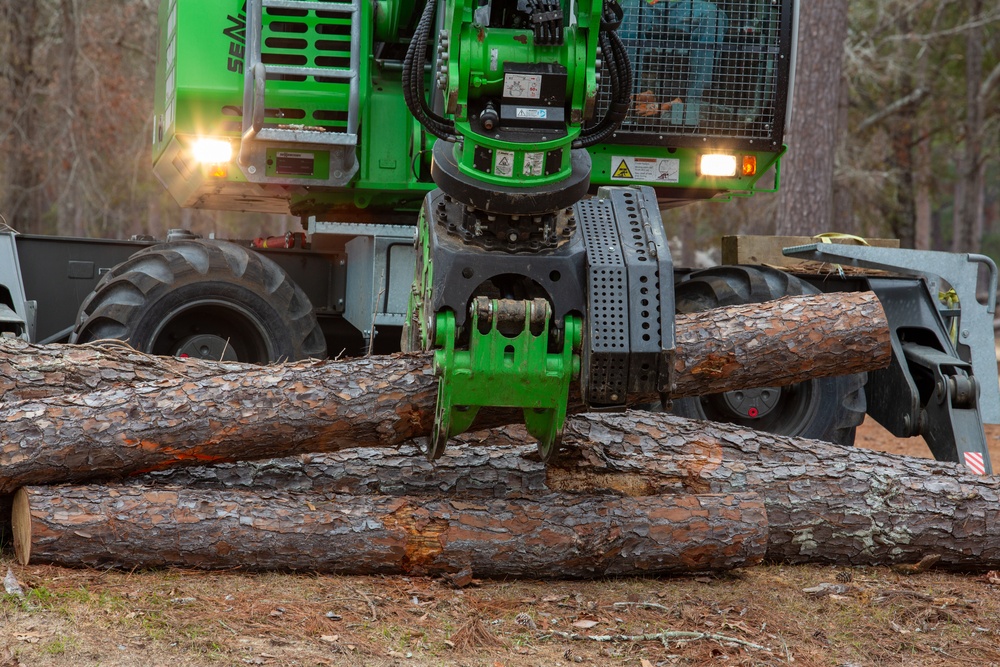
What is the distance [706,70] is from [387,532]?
3.77 metres

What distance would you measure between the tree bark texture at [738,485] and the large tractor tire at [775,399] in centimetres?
144

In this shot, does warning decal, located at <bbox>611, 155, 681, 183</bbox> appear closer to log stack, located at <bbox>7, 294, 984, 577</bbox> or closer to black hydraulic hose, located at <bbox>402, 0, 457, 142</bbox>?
log stack, located at <bbox>7, 294, 984, 577</bbox>

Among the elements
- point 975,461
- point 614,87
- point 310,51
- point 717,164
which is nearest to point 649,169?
point 717,164

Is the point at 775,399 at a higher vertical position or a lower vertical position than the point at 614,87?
lower

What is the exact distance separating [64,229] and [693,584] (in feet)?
69.0

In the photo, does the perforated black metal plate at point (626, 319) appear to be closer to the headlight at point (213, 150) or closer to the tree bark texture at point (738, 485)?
the tree bark texture at point (738, 485)

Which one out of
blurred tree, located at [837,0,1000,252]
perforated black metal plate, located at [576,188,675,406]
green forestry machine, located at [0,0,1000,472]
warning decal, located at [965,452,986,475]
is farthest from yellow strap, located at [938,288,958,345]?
blurred tree, located at [837,0,1000,252]

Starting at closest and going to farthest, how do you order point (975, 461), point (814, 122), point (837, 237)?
point (975, 461) → point (837, 237) → point (814, 122)

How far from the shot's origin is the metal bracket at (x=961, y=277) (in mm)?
7027

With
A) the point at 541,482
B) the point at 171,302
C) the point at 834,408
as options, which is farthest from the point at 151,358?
the point at 834,408

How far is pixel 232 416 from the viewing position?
480 centimetres

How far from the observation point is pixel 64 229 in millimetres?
23078

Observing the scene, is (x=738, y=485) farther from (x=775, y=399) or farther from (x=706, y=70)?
(x=706, y=70)

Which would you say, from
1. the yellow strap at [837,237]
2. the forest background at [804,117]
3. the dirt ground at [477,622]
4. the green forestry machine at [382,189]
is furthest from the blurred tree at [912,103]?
the dirt ground at [477,622]
